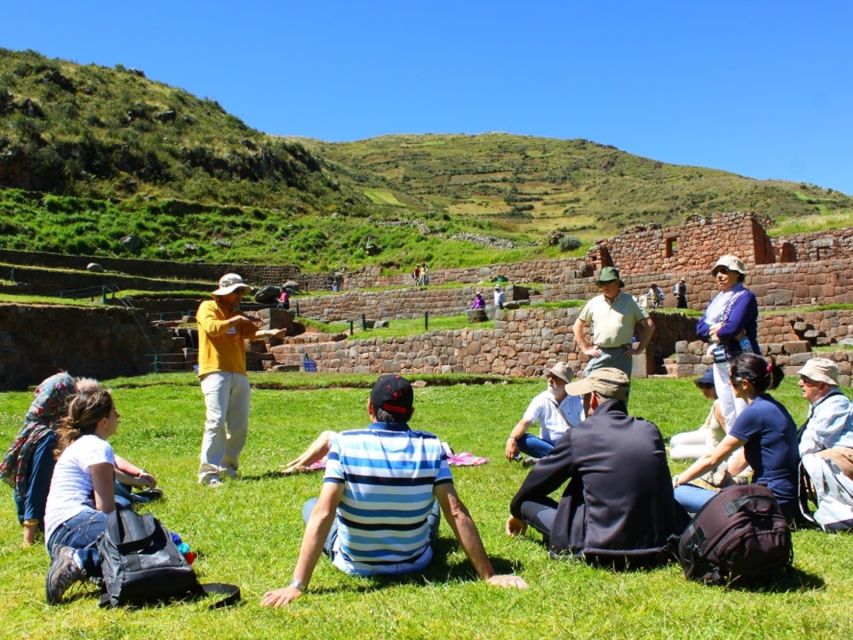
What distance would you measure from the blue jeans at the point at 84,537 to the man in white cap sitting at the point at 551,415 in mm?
4467

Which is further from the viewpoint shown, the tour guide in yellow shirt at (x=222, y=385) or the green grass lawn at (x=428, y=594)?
the tour guide in yellow shirt at (x=222, y=385)

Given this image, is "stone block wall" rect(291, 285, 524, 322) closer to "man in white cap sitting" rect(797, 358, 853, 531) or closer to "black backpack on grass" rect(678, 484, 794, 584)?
"man in white cap sitting" rect(797, 358, 853, 531)

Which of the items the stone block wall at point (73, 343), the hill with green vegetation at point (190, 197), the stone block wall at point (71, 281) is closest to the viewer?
the stone block wall at point (73, 343)

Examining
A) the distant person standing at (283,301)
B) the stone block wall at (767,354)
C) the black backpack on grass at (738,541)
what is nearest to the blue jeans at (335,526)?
the black backpack on grass at (738,541)

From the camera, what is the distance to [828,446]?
21.0ft

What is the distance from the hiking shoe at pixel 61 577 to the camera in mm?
4805

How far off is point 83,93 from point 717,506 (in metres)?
60.9

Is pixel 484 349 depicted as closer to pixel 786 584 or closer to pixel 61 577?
pixel 786 584

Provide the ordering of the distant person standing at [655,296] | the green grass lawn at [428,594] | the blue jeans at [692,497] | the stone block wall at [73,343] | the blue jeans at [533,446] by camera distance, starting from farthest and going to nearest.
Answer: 1. the distant person standing at [655,296]
2. the stone block wall at [73,343]
3. the blue jeans at [533,446]
4. the blue jeans at [692,497]
5. the green grass lawn at [428,594]

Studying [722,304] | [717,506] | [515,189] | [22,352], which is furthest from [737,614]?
[515,189]

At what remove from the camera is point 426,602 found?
14.5 feet

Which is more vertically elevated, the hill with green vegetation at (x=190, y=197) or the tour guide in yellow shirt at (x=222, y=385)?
the hill with green vegetation at (x=190, y=197)

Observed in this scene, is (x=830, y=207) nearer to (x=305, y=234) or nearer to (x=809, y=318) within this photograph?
(x=305, y=234)

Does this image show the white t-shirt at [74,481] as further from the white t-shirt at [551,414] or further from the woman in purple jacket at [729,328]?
the woman in purple jacket at [729,328]
